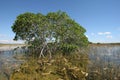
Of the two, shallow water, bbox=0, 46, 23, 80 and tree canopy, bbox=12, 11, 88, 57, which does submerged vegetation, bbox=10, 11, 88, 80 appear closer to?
tree canopy, bbox=12, 11, 88, 57

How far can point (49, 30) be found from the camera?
59.8 feet

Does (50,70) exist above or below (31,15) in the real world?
below

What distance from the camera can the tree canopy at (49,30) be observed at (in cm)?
1802

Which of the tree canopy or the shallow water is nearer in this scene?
the shallow water

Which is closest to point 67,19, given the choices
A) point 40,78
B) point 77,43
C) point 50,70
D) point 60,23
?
point 60,23

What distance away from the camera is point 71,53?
19438 millimetres

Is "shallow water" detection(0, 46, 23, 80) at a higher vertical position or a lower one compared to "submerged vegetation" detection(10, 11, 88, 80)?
lower

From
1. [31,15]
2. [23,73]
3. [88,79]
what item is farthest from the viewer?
[31,15]

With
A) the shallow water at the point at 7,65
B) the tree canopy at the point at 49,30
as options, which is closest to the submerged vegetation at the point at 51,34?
the tree canopy at the point at 49,30

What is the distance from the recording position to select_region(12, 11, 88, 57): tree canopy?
18.0 m

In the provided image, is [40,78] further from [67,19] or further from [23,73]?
[67,19]

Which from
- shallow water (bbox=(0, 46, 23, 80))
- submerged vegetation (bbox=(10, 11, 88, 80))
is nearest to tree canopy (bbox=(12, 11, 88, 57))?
submerged vegetation (bbox=(10, 11, 88, 80))

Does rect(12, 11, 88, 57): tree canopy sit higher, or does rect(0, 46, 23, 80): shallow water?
rect(12, 11, 88, 57): tree canopy

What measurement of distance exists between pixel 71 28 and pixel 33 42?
382cm
